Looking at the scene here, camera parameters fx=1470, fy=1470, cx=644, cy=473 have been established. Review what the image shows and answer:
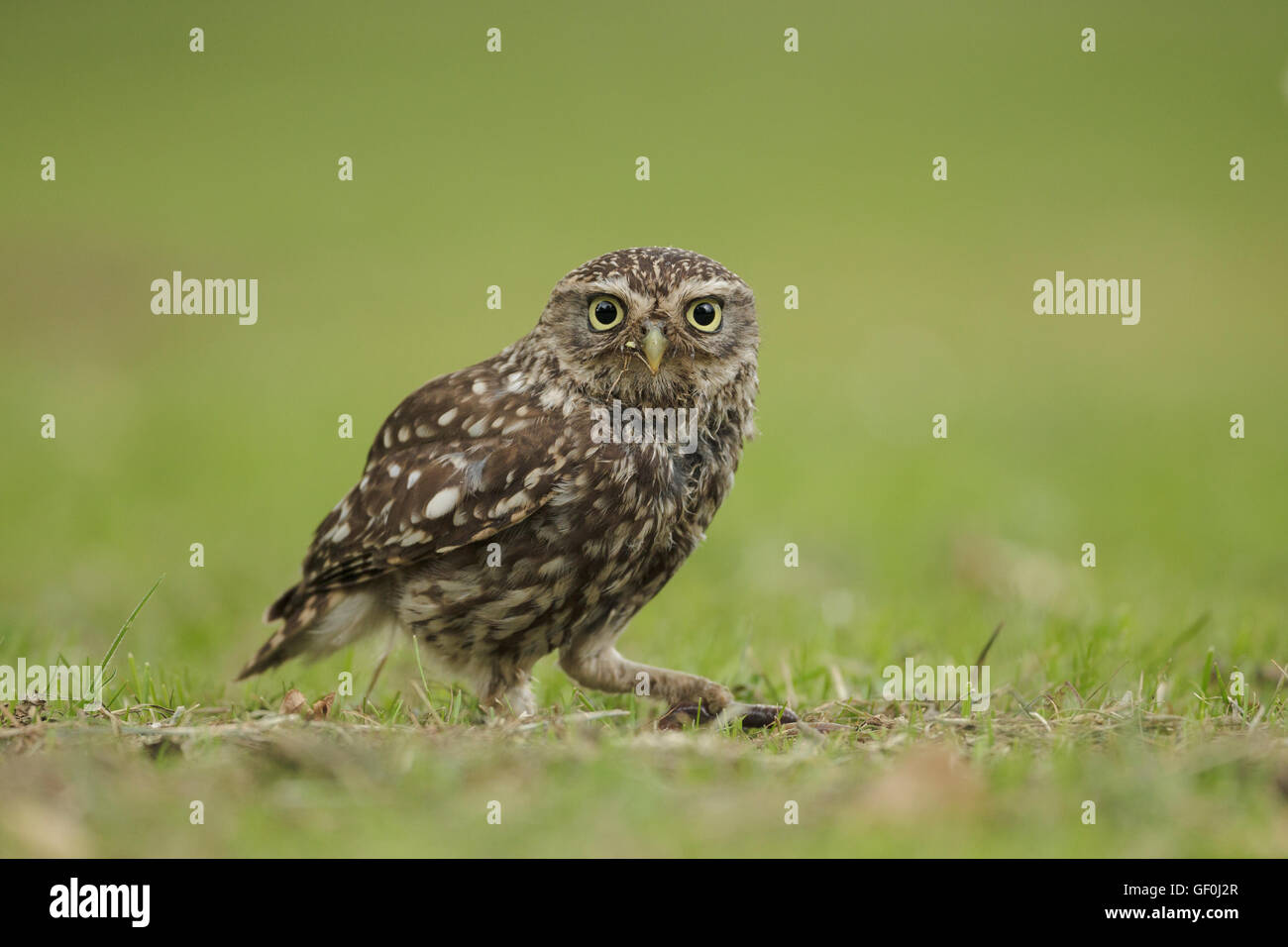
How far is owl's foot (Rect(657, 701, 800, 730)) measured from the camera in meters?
4.62

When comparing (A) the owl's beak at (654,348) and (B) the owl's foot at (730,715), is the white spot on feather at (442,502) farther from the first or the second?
(B) the owl's foot at (730,715)

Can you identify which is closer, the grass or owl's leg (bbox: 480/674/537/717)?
the grass

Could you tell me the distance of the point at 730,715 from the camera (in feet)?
15.3

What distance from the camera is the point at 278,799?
3475 mm

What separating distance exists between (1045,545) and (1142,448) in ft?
11.7

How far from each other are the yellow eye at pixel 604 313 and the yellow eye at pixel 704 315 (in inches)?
9.5

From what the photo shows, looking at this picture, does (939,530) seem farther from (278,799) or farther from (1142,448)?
(278,799)
